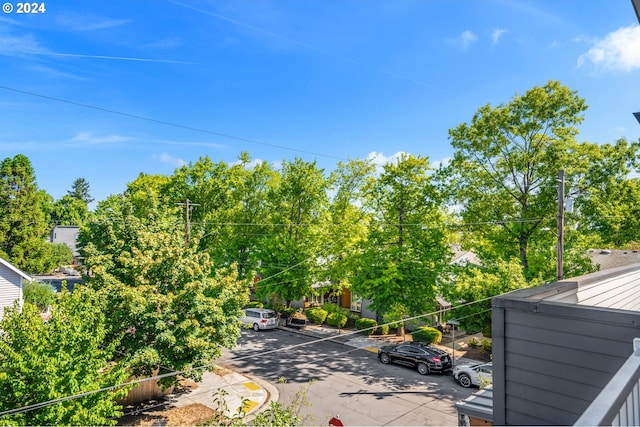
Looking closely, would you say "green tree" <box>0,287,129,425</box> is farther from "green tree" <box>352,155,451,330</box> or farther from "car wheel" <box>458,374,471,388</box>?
"green tree" <box>352,155,451,330</box>

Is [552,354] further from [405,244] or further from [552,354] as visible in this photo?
[405,244]

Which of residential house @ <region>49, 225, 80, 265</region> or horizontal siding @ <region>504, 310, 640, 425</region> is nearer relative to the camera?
horizontal siding @ <region>504, 310, 640, 425</region>

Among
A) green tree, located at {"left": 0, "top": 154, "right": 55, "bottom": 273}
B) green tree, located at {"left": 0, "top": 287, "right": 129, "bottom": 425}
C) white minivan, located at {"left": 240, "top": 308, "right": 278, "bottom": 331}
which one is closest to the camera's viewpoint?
green tree, located at {"left": 0, "top": 287, "right": 129, "bottom": 425}

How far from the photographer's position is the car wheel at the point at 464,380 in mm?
16484

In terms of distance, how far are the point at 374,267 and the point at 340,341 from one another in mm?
5433

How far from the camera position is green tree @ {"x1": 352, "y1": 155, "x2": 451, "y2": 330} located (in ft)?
69.2

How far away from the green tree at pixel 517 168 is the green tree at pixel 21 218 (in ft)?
127

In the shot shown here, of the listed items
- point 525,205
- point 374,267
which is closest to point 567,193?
point 525,205

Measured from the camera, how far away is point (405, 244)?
73.0ft

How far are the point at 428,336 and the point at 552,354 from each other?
1970 cm

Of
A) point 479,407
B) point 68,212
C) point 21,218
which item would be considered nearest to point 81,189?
point 68,212

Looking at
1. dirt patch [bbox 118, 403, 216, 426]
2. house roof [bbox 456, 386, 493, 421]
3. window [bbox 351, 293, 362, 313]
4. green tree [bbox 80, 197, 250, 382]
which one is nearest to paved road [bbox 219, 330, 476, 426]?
green tree [bbox 80, 197, 250, 382]

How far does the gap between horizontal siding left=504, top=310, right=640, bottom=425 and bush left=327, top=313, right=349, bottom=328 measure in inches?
861

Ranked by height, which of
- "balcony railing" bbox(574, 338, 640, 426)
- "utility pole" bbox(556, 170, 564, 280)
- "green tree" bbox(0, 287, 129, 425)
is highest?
"utility pole" bbox(556, 170, 564, 280)
